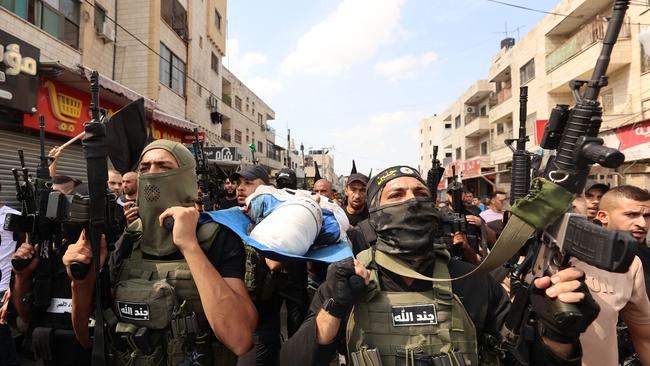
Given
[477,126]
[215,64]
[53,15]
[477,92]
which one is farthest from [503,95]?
[53,15]

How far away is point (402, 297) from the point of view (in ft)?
5.46

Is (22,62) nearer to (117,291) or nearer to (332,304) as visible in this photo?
(117,291)

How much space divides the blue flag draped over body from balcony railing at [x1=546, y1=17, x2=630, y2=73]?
16044 millimetres

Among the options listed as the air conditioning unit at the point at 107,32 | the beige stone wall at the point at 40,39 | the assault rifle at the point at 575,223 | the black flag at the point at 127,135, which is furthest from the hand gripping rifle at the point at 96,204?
the air conditioning unit at the point at 107,32

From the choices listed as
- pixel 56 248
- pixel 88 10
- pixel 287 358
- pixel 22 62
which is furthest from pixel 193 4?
pixel 287 358

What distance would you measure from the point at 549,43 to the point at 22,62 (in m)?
20.7

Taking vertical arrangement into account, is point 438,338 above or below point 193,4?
below

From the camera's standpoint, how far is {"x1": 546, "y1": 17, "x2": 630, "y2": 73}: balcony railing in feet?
46.5

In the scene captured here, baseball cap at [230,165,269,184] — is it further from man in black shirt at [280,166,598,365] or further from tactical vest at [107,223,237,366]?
man in black shirt at [280,166,598,365]

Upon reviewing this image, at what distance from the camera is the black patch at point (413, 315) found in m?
1.62

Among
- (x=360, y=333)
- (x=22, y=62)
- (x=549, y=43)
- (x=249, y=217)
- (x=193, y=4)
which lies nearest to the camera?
(x=360, y=333)

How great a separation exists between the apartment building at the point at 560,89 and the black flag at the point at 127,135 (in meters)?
7.76

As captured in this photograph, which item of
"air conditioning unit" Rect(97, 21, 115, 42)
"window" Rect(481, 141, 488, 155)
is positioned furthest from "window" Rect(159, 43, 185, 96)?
"window" Rect(481, 141, 488, 155)

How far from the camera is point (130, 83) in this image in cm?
1279
